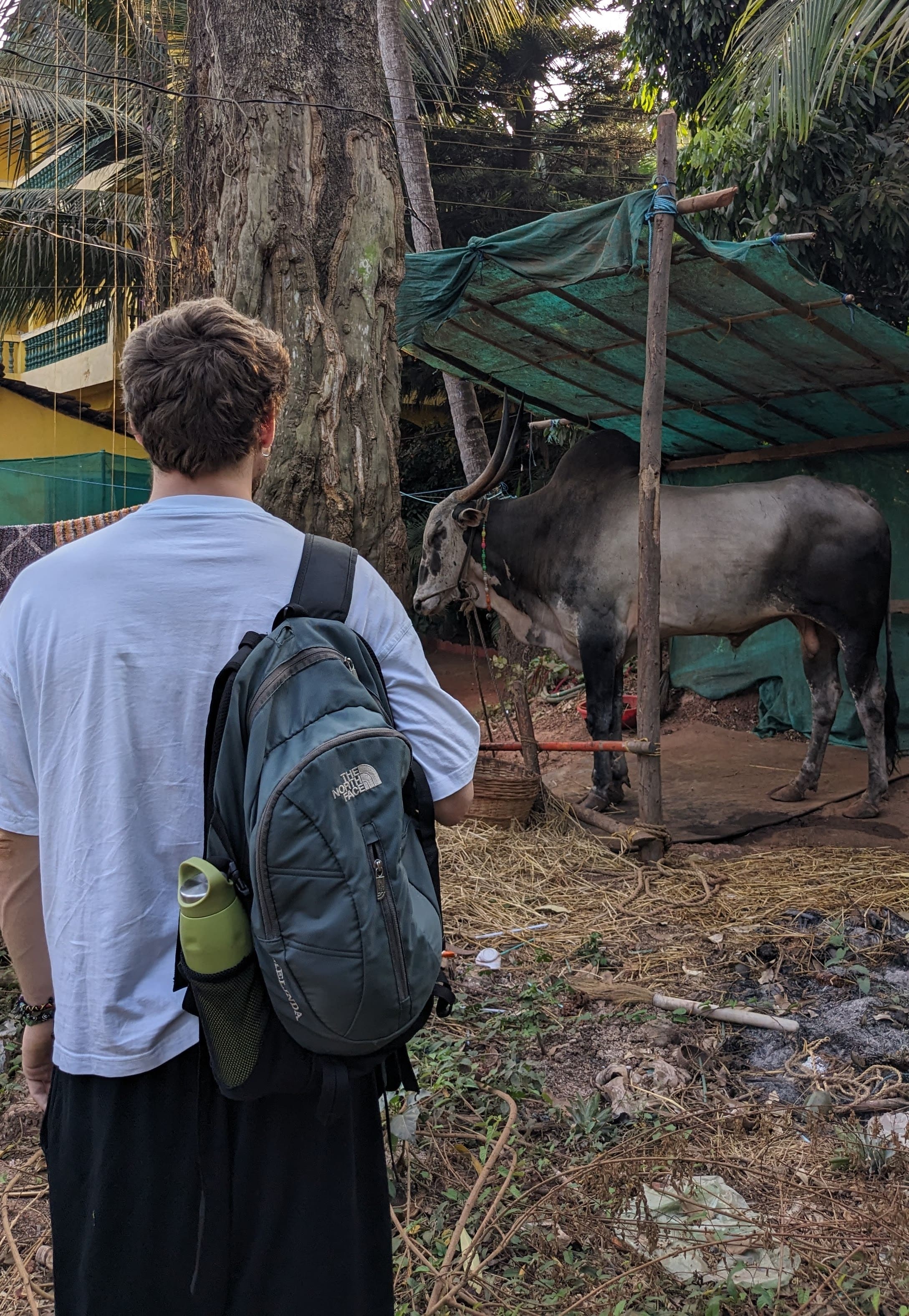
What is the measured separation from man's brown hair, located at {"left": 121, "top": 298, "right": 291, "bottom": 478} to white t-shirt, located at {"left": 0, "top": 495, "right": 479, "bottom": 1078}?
0.07m

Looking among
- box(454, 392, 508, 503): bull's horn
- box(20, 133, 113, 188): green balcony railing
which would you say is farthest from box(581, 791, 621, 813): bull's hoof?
box(20, 133, 113, 188): green balcony railing

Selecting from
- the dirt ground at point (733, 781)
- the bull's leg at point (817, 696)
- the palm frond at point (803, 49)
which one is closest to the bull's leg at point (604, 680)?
the dirt ground at point (733, 781)

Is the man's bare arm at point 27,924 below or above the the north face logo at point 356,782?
below

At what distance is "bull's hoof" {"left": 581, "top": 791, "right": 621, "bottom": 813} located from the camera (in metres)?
6.41

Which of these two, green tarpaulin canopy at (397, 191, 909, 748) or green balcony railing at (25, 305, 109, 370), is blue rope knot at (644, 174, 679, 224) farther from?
green balcony railing at (25, 305, 109, 370)

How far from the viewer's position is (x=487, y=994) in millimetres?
3709

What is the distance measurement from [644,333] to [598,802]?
270 centimetres

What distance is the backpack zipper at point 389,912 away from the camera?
1285mm

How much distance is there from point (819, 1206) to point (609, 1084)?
0.71 meters

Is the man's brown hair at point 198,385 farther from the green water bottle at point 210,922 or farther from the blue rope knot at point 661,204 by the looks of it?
the blue rope knot at point 661,204

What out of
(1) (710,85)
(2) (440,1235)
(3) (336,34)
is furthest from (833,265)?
(2) (440,1235)

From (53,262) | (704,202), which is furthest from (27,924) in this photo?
(53,262)

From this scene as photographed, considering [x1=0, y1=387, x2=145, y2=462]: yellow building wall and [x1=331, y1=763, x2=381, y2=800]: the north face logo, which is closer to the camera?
[x1=331, y1=763, x2=381, y2=800]: the north face logo

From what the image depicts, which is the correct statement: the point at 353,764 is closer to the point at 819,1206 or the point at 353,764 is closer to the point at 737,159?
the point at 819,1206
